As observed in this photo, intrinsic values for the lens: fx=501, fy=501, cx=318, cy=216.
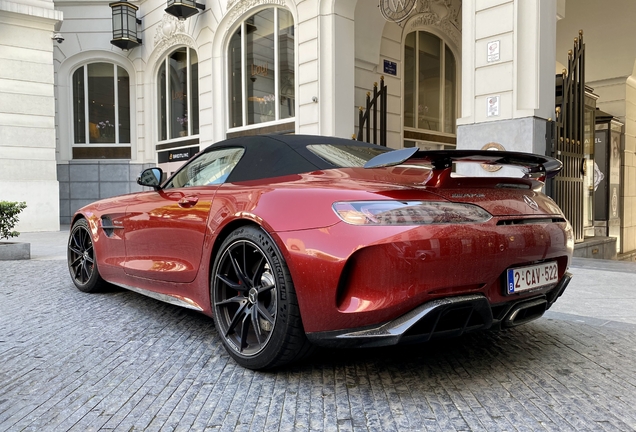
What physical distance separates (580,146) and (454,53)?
687 cm

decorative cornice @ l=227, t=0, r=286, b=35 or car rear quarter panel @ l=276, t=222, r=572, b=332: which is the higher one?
decorative cornice @ l=227, t=0, r=286, b=35

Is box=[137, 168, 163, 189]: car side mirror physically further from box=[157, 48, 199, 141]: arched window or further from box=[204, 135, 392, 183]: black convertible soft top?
box=[157, 48, 199, 141]: arched window

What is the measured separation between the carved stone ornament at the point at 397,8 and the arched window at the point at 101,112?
34.4 feet

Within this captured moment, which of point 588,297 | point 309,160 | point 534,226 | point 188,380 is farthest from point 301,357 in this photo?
point 588,297

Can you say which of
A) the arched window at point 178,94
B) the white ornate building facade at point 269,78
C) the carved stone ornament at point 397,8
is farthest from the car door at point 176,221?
the arched window at point 178,94

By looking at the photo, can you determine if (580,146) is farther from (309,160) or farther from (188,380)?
(188,380)

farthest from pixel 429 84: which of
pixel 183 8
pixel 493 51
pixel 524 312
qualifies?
pixel 524 312

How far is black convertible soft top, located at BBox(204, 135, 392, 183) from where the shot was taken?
2.84 m

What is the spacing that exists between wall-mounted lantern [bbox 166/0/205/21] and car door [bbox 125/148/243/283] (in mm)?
10969

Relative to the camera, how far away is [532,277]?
8.16 ft

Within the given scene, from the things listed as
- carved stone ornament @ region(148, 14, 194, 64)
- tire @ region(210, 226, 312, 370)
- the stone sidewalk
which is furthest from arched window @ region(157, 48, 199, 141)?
tire @ region(210, 226, 312, 370)

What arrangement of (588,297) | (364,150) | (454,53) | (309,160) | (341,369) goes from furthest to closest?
(454,53)
(588,297)
(364,150)
(309,160)
(341,369)

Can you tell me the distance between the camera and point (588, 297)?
4582 millimetres

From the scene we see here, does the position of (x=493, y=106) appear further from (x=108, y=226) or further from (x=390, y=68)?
(x=108, y=226)
